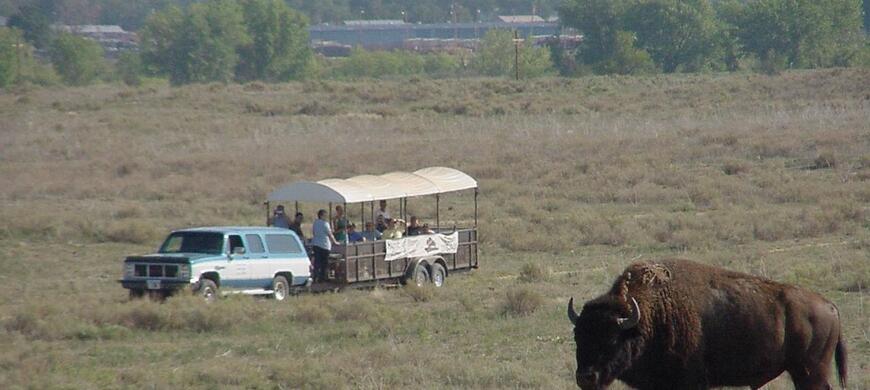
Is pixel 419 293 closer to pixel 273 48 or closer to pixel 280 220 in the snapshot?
pixel 280 220

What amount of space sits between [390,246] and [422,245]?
90 centimetres

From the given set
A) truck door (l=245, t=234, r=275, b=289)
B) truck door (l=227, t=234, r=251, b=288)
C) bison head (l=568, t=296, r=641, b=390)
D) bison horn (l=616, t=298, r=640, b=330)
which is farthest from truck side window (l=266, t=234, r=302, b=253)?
bison horn (l=616, t=298, r=640, b=330)

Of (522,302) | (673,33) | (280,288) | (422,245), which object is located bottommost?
(673,33)

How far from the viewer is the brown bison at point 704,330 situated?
10664 mm

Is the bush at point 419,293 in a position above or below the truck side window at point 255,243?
below

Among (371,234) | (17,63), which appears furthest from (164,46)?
(371,234)

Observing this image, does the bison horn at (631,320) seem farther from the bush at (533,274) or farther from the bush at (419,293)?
the bush at (533,274)

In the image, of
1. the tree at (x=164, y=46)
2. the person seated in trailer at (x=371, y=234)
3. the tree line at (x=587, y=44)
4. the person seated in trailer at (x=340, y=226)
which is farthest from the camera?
the tree at (x=164, y=46)

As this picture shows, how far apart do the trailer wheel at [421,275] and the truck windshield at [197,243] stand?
3638mm

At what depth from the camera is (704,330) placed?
11.3 m

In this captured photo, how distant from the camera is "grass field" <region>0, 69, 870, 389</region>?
16.6m

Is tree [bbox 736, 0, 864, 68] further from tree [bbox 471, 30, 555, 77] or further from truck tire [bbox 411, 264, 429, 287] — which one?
truck tire [bbox 411, 264, 429, 287]

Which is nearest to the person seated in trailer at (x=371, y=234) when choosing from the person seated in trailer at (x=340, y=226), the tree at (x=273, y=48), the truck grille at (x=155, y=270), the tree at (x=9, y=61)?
the person seated in trailer at (x=340, y=226)

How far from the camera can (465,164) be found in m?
44.2
